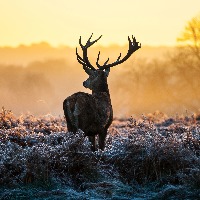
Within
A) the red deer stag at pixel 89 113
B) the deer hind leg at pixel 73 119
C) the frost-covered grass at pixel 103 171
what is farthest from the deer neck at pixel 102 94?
the frost-covered grass at pixel 103 171

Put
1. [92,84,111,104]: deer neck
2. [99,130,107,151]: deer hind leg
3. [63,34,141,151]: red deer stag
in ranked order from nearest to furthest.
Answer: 1. [63,34,141,151]: red deer stag
2. [99,130,107,151]: deer hind leg
3. [92,84,111,104]: deer neck

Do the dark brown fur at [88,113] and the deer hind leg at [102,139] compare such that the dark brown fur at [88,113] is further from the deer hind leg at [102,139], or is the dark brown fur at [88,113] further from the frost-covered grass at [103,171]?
the frost-covered grass at [103,171]

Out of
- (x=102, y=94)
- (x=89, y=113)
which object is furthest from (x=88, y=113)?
(x=102, y=94)

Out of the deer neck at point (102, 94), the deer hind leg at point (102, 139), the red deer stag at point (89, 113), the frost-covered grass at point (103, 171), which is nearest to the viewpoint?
the frost-covered grass at point (103, 171)

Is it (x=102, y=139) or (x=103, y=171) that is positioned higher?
(x=102, y=139)

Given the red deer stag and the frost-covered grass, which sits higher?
the red deer stag

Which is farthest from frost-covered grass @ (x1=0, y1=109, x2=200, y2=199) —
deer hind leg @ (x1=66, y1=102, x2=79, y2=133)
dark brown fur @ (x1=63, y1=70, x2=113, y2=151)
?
deer hind leg @ (x1=66, y1=102, x2=79, y2=133)

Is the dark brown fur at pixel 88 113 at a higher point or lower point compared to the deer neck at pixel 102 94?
lower

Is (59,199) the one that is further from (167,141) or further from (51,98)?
(51,98)

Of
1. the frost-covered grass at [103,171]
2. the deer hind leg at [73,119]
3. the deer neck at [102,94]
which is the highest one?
the deer neck at [102,94]

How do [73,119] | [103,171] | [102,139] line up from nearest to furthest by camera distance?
[103,171] → [73,119] → [102,139]

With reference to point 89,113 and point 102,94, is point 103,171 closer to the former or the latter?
point 89,113

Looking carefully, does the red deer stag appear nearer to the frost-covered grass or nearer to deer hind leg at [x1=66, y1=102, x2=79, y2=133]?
deer hind leg at [x1=66, y1=102, x2=79, y2=133]

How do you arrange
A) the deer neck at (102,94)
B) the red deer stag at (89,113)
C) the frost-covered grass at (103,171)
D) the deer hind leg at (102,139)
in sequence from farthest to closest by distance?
the deer neck at (102,94), the deer hind leg at (102,139), the red deer stag at (89,113), the frost-covered grass at (103,171)
